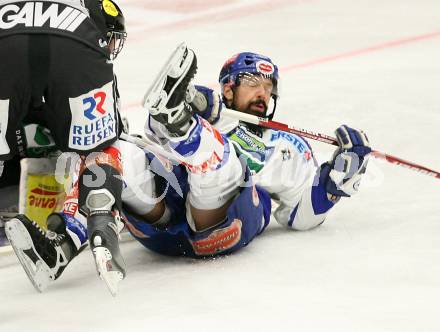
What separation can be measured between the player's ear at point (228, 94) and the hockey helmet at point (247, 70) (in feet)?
0.05

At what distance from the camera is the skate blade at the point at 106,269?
3021mm

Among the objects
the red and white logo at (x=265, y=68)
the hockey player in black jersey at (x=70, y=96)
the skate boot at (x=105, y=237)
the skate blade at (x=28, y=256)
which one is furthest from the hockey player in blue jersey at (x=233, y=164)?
the skate blade at (x=28, y=256)

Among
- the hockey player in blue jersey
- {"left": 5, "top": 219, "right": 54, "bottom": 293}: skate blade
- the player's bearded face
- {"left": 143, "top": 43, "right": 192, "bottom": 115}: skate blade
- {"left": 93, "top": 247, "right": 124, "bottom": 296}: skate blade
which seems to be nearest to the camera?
{"left": 93, "top": 247, "right": 124, "bottom": 296}: skate blade

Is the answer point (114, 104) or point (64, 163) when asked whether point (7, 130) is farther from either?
point (64, 163)

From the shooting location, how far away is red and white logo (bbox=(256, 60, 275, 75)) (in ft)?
13.9

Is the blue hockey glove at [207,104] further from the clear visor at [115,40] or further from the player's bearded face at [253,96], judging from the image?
the clear visor at [115,40]

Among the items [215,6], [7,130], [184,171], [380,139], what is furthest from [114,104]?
[215,6]

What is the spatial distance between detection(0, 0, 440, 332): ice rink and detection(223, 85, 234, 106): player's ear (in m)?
0.56

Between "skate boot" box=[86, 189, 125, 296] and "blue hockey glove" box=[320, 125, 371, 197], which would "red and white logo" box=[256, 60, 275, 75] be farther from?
"skate boot" box=[86, 189, 125, 296]

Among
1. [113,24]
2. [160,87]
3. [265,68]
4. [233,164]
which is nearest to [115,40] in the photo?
[113,24]

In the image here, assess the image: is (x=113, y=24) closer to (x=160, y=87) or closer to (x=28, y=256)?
(x=160, y=87)

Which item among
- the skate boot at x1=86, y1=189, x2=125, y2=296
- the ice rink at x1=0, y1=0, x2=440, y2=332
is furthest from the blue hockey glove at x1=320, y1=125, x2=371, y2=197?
the skate boot at x1=86, y1=189, x2=125, y2=296

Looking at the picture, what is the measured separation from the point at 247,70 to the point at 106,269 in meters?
1.45

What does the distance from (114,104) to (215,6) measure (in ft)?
15.7
